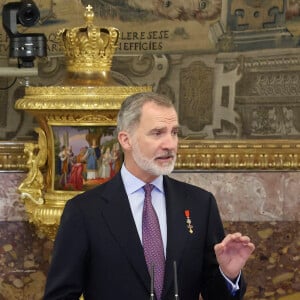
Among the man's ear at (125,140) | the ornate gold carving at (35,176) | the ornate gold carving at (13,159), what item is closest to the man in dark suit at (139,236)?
A: the man's ear at (125,140)

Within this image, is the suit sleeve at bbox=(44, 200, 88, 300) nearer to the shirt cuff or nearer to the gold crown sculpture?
the shirt cuff

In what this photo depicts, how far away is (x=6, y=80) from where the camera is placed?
712 centimetres

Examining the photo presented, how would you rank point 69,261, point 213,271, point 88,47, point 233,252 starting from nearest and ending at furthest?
point 233,252
point 69,261
point 213,271
point 88,47

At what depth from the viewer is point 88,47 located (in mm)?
6328

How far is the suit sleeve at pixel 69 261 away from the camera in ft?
12.6

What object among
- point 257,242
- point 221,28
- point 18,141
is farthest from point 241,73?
point 18,141

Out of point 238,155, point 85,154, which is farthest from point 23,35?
point 238,155

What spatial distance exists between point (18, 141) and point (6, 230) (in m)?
0.66

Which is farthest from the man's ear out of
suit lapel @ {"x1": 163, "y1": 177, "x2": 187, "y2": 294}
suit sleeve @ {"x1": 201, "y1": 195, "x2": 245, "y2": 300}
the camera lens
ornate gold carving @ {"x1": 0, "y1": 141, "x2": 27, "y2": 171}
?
ornate gold carving @ {"x1": 0, "y1": 141, "x2": 27, "y2": 171}

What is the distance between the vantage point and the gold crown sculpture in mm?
6316

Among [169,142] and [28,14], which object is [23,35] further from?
[169,142]

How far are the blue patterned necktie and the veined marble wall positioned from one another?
310 centimetres

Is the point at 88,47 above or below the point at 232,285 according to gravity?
above

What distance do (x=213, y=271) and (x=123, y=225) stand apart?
422 millimetres
